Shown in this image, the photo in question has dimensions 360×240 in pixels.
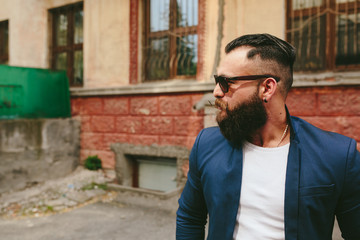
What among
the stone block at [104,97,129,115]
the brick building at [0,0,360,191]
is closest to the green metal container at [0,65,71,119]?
the brick building at [0,0,360,191]

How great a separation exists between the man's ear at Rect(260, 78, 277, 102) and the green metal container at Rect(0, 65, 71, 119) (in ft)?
19.1

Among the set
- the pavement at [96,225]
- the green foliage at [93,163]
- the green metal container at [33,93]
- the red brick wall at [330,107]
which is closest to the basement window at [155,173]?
the green foliage at [93,163]

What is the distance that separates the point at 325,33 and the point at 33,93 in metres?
5.73

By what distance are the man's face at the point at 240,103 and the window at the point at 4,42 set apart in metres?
9.49

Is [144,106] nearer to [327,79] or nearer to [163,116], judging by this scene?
[163,116]

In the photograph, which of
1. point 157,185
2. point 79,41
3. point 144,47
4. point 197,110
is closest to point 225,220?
point 197,110

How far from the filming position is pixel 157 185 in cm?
650

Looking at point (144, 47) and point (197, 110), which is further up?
point (144, 47)

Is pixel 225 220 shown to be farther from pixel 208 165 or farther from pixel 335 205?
pixel 335 205

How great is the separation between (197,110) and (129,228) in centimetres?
237

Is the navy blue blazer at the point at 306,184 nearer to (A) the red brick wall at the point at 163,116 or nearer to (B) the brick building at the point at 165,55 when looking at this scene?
(A) the red brick wall at the point at 163,116

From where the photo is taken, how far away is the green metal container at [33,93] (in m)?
6.16

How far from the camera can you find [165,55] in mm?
6535

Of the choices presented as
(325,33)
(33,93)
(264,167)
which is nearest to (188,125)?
(325,33)
